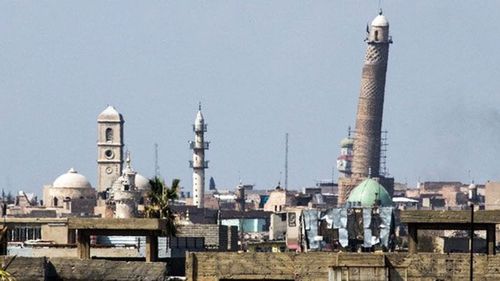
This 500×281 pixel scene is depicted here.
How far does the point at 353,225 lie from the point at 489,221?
23.4ft

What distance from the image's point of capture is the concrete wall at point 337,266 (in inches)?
2085

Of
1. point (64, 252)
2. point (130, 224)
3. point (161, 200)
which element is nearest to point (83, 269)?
point (130, 224)

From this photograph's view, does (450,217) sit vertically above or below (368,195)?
below

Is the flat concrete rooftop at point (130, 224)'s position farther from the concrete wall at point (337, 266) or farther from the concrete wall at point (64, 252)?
the concrete wall at point (64, 252)

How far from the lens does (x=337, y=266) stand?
52.9 metres

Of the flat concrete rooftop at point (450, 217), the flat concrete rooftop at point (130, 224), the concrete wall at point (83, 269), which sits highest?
the flat concrete rooftop at point (450, 217)

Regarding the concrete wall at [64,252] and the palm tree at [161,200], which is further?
the concrete wall at [64,252]

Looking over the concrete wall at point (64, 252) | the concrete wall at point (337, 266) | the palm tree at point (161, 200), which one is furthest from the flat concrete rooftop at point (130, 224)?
the concrete wall at point (64, 252)

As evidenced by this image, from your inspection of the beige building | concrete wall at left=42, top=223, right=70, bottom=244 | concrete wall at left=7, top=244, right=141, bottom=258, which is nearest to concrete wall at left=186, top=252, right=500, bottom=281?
concrete wall at left=7, top=244, right=141, bottom=258

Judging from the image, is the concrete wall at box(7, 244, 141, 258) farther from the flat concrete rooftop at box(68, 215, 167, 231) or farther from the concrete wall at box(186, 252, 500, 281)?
the concrete wall at box(186, 252, 500, 281)

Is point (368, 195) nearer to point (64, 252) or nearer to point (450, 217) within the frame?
point (64, 252)

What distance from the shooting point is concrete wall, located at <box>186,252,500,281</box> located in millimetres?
52969

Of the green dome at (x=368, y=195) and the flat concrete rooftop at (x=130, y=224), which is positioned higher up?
the green dome at (x=368, y=195)

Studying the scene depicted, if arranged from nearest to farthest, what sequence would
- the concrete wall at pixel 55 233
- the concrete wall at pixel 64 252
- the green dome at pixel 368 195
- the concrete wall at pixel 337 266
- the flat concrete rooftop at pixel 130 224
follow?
the concrete wall at pixel 337 266 < the flat concrete rooftop at pixel 130 224 < the concrete wall at pixel 64 252 < the concrete wall at pixel 55 233 < the green dome at pixel 368 195
